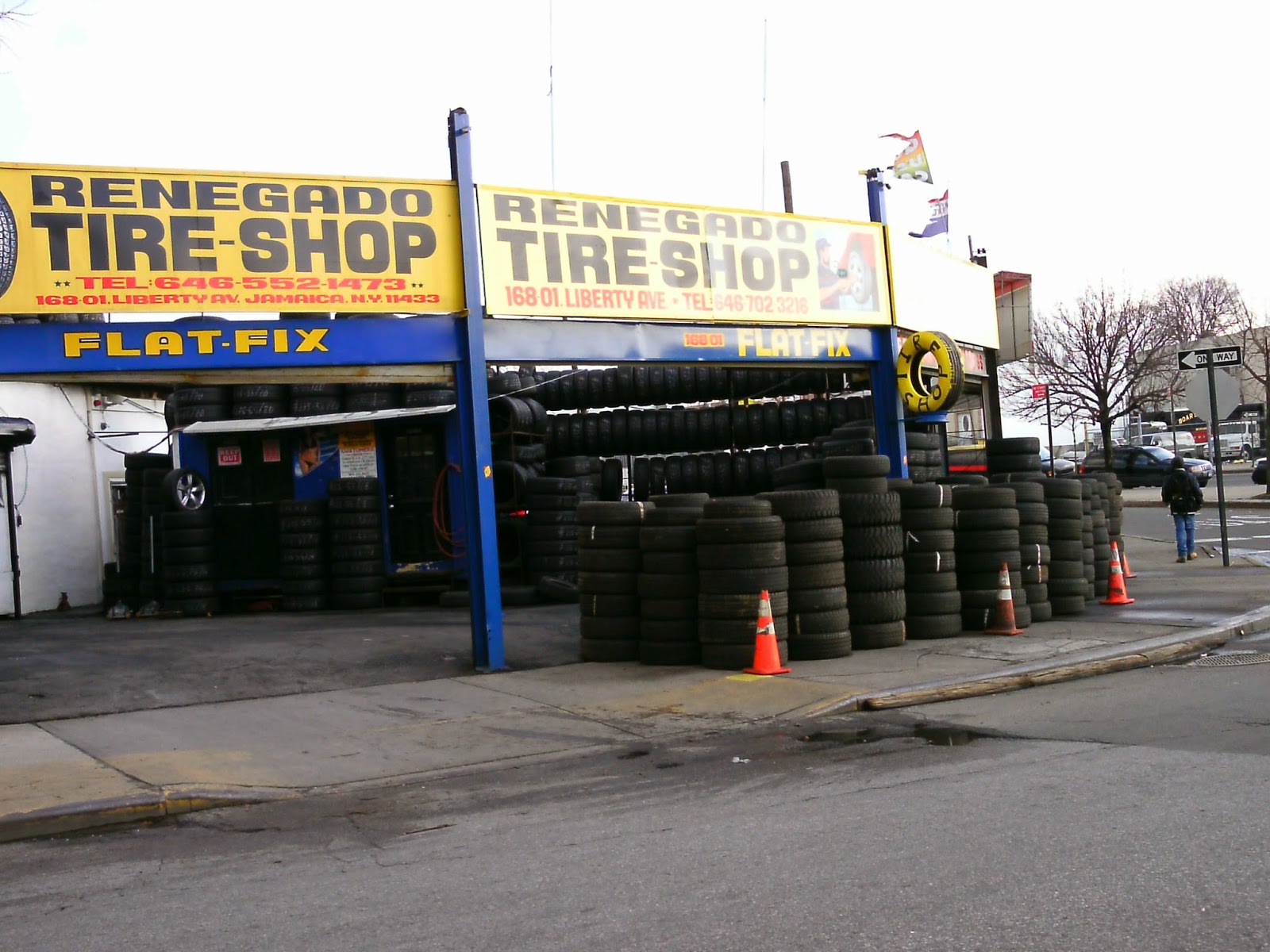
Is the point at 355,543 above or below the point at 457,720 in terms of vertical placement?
above

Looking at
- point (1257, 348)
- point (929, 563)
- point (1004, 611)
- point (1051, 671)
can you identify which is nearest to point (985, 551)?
point (1004, 611)

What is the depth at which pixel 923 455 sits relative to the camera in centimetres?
1734

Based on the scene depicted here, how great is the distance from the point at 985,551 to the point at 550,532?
22.1ft

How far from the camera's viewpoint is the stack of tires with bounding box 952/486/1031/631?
43.0 ft

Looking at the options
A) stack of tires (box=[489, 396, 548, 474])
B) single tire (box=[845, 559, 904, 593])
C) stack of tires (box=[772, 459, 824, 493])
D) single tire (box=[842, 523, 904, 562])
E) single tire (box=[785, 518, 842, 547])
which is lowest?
single tire (box=[845, 559, 904, 593])

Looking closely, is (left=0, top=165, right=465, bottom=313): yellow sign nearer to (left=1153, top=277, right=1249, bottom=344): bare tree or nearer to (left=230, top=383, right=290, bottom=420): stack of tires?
(left=230, top=383, right=290, bottom=420): stack of tires

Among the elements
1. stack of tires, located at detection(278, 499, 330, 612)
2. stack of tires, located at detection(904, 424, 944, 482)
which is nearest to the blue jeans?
stack of tires, located at detection(904, 424, 944, 482)

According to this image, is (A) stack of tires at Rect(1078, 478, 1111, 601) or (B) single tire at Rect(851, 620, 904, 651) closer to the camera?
(B) single tire at Rect(851, 620, 904, 651)

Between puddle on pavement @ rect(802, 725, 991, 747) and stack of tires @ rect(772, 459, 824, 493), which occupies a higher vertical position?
stack of tires @ rect(772, 459, 824, 493)

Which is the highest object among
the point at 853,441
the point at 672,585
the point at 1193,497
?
the point at 853,441

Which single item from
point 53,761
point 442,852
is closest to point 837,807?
point 442,852

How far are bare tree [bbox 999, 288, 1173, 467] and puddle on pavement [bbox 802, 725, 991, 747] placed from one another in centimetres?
4224

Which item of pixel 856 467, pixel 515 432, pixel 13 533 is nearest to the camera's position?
pixel 856 467

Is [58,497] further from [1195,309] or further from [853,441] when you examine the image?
[1195,309]
